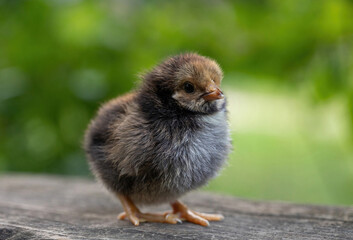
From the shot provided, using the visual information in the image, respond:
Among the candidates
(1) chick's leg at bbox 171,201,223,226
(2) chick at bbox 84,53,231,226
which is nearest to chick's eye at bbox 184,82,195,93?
(2) chick at bbox 84,53,231,226

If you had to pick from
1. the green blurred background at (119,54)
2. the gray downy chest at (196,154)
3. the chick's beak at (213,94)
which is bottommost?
the gray downy chest at (196,154)

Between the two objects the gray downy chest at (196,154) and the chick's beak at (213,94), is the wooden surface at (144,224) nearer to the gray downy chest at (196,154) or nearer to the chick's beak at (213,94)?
the gray downy chest at (196,154)

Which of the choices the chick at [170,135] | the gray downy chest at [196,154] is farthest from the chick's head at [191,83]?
the gray downy chest at [196,154]

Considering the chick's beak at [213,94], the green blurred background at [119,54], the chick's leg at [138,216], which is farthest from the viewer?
the green blurred background at [119,54]

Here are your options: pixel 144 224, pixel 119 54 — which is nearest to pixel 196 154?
pixel 144 224

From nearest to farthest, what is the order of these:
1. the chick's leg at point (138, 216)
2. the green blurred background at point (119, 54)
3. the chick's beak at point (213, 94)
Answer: the chick's beak at point (213, 94)
the chick's leg at point (138, 216)
the green blurred background at point (119, 54)

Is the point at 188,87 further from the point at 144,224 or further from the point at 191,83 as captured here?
the point at 144,224
